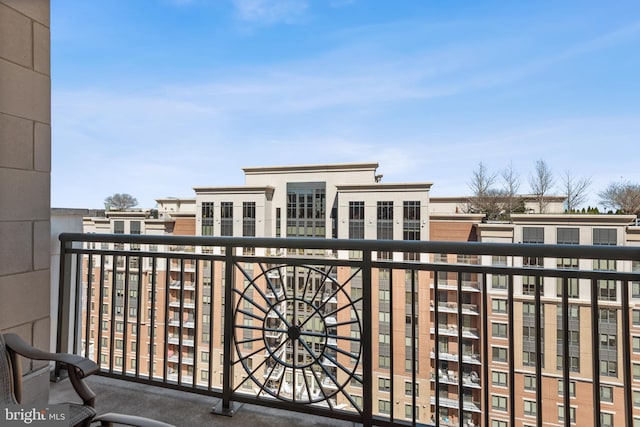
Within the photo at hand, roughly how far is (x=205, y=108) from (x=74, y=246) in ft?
29.7

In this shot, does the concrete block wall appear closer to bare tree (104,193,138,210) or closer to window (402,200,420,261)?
bare tree (104,193,138,210)

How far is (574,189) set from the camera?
688 centimetres

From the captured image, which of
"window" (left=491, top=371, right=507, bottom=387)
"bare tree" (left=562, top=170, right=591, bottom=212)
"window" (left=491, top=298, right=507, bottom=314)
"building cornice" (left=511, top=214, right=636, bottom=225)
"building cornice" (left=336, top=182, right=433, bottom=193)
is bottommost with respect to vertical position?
"window" (left=491, top=371, right=507, bottom=387)

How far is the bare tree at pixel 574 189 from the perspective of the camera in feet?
19.9

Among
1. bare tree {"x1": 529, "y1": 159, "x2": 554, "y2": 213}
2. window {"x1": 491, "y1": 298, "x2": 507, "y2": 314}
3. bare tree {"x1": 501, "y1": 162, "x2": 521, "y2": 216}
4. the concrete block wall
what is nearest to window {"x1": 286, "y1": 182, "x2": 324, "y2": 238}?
bare tree {"x1": 501, "y1": 162, "x2": 521, "y2": 216}

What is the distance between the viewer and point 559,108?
9023mm

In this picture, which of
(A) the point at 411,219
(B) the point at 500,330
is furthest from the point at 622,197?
(A) the point at 411,219

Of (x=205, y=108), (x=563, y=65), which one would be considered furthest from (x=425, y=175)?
(x=205, y=108)

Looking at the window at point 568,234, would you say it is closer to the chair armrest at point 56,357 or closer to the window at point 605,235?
the window at point 605,235

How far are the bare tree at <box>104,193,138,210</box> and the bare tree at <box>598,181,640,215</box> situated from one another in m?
7.68

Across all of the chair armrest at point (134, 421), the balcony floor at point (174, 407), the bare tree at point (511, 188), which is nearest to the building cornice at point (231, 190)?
the bare tree at point (511, 188)

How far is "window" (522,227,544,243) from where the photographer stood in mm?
4094

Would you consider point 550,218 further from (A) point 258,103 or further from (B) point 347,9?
(A) point 258,103

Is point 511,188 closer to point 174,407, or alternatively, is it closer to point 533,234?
point 533,234
